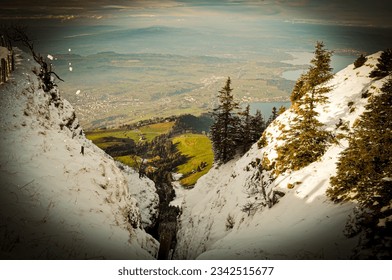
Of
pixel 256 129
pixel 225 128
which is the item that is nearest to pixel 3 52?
pixel 225 128

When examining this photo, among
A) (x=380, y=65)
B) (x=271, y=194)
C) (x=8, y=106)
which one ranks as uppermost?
(x=380, y=65)

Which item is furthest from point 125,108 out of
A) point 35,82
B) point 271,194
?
point 271,194

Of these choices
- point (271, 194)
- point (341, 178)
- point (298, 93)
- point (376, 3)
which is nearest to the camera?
point (376, 3)

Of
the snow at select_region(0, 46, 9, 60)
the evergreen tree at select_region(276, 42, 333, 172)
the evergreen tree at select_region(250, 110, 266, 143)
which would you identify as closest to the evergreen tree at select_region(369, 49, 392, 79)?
the evergreen tree at select_region(276, 42, 333, 172)

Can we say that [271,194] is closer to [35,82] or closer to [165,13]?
[165,13]

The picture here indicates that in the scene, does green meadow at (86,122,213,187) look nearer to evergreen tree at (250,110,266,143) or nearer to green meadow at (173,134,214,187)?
green meadow at (173,134,214,187)

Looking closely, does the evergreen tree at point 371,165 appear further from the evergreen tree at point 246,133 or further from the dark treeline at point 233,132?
the evergreen tree at point 246,133
